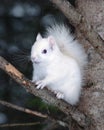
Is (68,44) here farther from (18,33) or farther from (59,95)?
(18,33)

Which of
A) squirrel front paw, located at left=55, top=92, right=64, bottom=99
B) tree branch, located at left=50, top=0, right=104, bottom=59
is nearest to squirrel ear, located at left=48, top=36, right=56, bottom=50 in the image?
squirrel front paw, located at left=55, top=92, right=64, bottom=99

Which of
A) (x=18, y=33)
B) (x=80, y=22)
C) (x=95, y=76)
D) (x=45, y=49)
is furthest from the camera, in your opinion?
(x=18, y=33)

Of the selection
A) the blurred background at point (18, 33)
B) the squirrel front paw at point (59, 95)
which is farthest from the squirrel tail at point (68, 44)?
the blurred background at point (18, 33)

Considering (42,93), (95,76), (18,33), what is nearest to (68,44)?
(95,76)

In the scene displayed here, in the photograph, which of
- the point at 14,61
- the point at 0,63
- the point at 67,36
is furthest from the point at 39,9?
the point at 0,63

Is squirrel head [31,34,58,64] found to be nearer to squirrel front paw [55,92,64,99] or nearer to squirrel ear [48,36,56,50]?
squirrel ear [48,36,56,50]

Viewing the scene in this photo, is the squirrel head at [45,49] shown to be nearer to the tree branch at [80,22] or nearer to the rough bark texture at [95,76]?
the rough bark texture at [95,76]

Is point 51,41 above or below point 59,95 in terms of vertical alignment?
above
